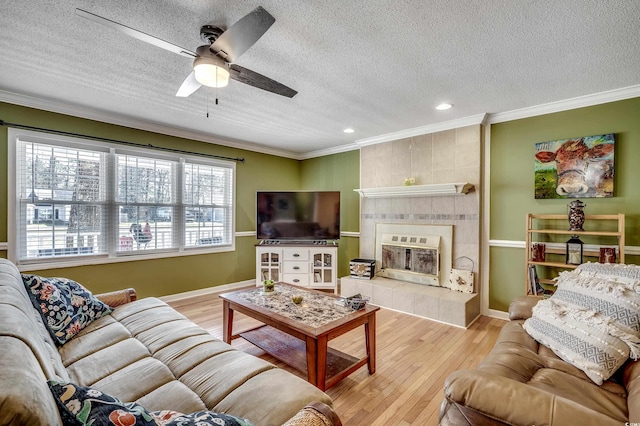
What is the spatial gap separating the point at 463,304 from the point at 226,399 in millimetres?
2854

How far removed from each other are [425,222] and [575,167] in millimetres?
1703

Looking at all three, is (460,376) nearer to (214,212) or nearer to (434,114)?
(434,114)

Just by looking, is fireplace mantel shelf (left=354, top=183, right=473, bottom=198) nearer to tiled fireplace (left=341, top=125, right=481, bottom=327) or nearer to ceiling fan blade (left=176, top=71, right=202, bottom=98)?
tiled fireplace (left=341, top=125, right=481, bottom=327)

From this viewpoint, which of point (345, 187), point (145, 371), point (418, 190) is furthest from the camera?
point (345, 187)

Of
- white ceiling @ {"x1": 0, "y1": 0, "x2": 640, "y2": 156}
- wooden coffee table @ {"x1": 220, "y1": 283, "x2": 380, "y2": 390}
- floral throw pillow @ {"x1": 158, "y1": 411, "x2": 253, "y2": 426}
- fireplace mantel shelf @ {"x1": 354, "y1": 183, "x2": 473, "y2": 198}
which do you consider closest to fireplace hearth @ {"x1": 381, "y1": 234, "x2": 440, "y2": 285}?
fireplace mantel shelf @ {"x1": 354, "y1": 183, "x2": 473, "y2": 198}

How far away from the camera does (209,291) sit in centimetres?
460

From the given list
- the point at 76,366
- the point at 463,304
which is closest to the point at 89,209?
the point at 76,366

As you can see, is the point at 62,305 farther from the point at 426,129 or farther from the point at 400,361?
the point at 426,129

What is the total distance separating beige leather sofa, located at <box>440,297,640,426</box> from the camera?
97 centimetres

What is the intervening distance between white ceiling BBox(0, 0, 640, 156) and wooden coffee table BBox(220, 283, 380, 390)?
6.50 ft

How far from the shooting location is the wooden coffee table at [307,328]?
6.45ft

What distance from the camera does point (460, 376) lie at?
46.0 inches

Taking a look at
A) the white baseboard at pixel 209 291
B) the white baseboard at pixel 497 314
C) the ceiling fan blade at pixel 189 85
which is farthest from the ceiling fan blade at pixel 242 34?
the white baseboard at pixel 497 314

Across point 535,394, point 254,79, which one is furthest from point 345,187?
point 535,394
